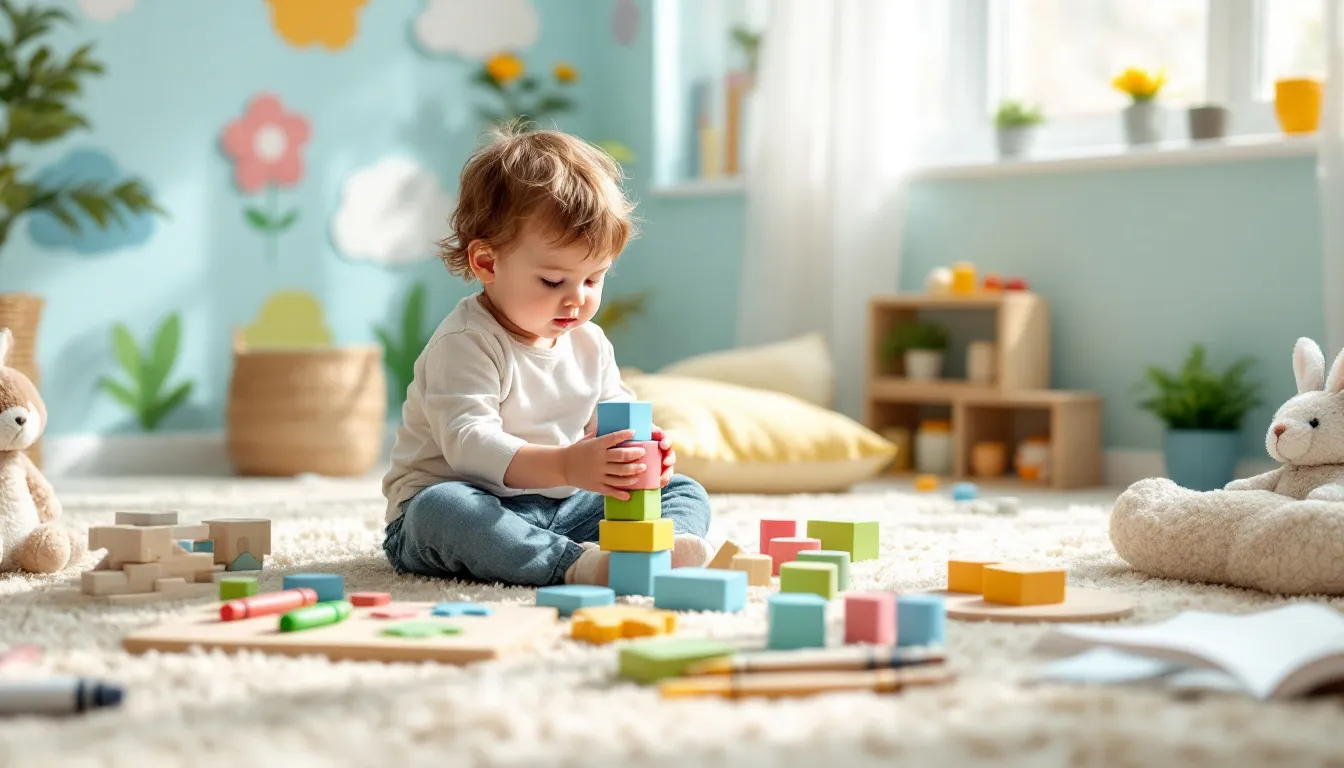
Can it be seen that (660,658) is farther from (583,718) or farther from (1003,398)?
(1003,398)

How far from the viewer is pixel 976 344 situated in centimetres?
312

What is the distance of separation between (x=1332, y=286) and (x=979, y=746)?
2074 mm

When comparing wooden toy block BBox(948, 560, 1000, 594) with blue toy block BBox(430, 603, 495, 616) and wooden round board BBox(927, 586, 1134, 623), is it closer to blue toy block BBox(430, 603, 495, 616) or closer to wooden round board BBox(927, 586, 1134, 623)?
wooden round board BBox(927, 586, 1134, 623)

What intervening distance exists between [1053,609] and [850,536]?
421 millimetres

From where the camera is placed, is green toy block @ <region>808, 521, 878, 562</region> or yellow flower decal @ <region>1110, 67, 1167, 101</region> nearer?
green toy block @ <region>808, 521, 878, 562</region>

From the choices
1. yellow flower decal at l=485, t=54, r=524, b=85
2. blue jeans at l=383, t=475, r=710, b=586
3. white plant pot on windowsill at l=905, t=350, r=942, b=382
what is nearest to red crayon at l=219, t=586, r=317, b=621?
blue jeans at l=383, t=475, r=710, b=586

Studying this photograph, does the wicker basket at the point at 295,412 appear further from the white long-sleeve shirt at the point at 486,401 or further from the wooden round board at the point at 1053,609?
the wooden round board at the point at 1053,609

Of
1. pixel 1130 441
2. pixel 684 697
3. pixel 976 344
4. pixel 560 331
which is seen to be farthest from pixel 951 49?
pixel 684 697

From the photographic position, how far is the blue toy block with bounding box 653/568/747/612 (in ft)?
4.26

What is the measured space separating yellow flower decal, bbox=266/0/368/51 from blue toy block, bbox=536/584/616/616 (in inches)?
102

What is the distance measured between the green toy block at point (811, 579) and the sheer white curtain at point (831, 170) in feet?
6.78

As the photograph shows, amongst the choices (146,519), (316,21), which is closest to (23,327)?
(316,21)

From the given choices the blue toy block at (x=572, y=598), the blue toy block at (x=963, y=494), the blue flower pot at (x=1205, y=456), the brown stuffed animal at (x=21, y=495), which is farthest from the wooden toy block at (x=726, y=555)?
the blue flower pot at (x=1205, y=456)

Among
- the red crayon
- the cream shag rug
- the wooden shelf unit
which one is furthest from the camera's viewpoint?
the wooden shelf unit
